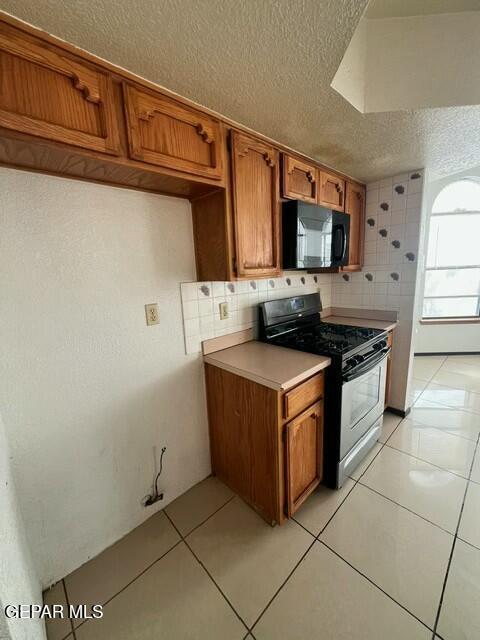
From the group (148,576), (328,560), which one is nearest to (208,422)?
(148,576)

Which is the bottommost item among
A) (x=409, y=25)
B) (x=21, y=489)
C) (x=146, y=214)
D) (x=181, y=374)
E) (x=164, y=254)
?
(x=21, y=489)

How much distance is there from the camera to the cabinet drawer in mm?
1325

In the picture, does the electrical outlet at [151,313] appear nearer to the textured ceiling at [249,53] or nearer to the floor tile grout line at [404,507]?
the textured ceiling at [249,53]

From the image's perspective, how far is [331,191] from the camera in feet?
6.65

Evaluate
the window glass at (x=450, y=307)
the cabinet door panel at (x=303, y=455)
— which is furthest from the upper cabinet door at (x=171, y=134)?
the window glass at (x=450, y=307)

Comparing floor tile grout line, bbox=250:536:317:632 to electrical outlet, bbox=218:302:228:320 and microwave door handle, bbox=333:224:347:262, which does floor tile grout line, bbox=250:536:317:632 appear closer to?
electrical outlet, bbox=218:302:228:320

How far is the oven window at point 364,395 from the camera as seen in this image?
5.46 feet

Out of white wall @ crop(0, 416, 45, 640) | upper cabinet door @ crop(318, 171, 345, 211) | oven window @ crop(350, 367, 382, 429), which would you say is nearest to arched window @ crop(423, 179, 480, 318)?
upper cabinet door @ crop(318, 171, 345, 211)

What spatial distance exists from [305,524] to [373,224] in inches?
95.5

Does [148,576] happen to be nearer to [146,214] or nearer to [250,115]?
[146,214]

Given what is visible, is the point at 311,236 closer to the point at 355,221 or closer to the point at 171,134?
the point at 355,221

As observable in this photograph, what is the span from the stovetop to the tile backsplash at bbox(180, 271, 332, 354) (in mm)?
313

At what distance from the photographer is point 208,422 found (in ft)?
5.86

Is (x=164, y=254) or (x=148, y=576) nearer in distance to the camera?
(x=148, y=576)
